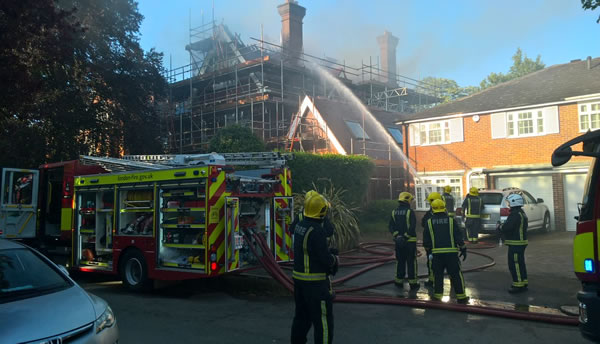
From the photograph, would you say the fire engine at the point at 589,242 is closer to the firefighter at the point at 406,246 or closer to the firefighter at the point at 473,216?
the firefighter at the point at 406,246

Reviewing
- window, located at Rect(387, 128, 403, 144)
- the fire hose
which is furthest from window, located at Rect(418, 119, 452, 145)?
the fire hose

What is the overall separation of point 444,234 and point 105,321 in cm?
495

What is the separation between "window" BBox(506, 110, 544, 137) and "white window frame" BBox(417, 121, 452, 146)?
263 cm

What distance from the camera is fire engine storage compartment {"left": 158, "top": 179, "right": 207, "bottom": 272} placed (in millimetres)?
7668

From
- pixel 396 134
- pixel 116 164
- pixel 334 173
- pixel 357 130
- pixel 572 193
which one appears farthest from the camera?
pixel 396 134

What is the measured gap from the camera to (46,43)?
961 centimetres

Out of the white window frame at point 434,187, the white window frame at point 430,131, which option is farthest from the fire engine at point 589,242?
the white window frame at point 430,131

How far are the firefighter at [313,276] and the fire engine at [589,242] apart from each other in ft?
7.32

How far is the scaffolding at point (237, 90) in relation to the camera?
96.0ft

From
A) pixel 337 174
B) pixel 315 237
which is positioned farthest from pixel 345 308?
pixel 337 174

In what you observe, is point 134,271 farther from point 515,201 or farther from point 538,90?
point 538,90

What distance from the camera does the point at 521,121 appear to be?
1834 centimetres

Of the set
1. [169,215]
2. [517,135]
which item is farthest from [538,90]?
[169,215]

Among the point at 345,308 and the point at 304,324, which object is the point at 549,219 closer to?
the point at 345,308
